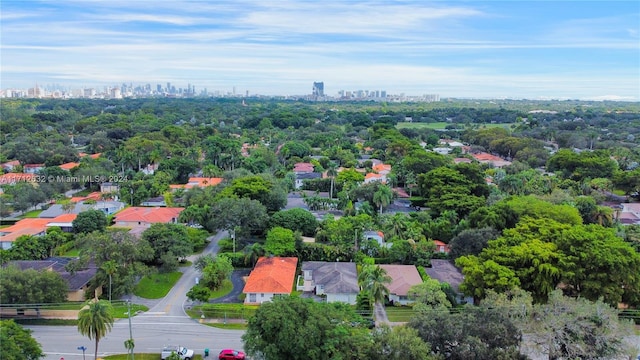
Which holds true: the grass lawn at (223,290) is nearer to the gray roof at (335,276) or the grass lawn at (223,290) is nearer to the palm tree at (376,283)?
the gray roof at (335,276)

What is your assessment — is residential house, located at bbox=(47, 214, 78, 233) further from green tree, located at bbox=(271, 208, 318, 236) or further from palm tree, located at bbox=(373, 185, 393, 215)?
palm tree, located at bbox=(373, 185, 393, 215)

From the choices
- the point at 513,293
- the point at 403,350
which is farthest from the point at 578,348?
the point at 403,350

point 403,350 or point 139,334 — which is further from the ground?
point 403,350

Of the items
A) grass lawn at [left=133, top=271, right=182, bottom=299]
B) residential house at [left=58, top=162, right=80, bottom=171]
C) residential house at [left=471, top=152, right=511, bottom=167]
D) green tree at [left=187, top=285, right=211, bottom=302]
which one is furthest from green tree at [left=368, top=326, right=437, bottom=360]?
residential house at [left=471, top=152, right=511, bottom=167]

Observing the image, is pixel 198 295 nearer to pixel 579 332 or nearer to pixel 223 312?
pixel 223 312

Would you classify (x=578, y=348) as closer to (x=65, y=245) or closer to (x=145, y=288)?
(x=145, y=288)

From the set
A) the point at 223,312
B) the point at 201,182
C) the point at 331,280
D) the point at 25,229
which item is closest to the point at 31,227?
the point at 25,229
